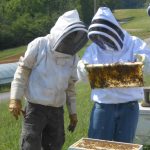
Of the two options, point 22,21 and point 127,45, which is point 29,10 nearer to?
point 22,21

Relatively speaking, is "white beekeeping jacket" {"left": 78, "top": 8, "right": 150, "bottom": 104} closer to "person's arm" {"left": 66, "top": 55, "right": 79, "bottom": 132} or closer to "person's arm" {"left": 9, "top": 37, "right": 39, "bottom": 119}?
"person's arm" {"left": 66, "top": 55, "right": 79, "bottom": 132}

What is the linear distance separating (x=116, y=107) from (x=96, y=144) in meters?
0.79

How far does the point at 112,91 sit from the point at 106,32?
24.2 inches

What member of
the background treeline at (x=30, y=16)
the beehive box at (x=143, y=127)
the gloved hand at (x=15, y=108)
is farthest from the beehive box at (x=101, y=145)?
the background treeline at (x=30, y=16)

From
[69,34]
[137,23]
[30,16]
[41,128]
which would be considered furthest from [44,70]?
[30,16]

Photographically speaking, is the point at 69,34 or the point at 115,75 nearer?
the point at 69,34

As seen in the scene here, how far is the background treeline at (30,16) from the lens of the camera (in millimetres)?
52438

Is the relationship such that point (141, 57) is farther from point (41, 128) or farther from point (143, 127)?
point (143, 127)

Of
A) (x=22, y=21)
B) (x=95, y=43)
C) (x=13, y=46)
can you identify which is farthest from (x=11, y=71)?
(x=22, y=21)

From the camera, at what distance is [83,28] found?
440cm

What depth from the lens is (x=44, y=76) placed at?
173 inches

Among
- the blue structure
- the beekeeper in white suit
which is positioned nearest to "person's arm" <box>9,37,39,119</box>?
the beekeeper in white suit

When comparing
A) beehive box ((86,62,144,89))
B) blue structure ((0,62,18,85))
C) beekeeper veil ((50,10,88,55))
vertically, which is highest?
beekeeper veil ((50,10,88,55))

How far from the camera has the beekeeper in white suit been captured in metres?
4.37
